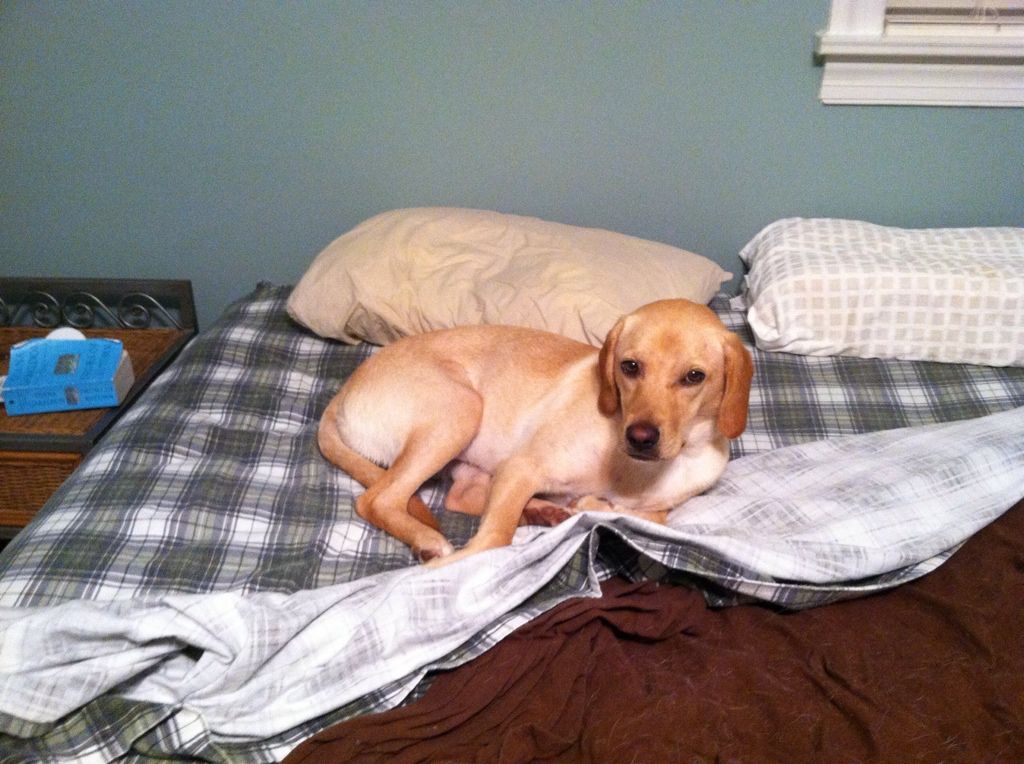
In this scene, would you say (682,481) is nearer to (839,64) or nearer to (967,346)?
(967,346)

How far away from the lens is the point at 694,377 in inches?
60.9

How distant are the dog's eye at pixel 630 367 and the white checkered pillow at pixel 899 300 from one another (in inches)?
35.0

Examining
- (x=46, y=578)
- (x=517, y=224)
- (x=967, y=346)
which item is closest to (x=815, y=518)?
(x=967, y=346)

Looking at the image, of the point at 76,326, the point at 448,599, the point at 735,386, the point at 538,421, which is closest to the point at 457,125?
the point at 538,421

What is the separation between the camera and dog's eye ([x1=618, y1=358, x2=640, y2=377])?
1563mm

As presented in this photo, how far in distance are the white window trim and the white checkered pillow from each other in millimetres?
481

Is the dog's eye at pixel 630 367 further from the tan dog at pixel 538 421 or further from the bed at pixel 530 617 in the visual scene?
the bed at pixel 530 617

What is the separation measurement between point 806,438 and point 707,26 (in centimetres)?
138

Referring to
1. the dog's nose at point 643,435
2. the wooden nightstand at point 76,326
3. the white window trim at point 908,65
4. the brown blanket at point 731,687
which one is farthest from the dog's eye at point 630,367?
the wooden nightstand at point 76,326

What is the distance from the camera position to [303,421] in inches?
84.8

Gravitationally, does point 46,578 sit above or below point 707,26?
below

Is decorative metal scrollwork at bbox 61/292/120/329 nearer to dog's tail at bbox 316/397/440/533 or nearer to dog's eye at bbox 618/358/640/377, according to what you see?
dog's tail at bbox 316/397/440/533

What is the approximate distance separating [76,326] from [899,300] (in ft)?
9.83

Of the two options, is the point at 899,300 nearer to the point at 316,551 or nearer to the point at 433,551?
the point at 433,551
